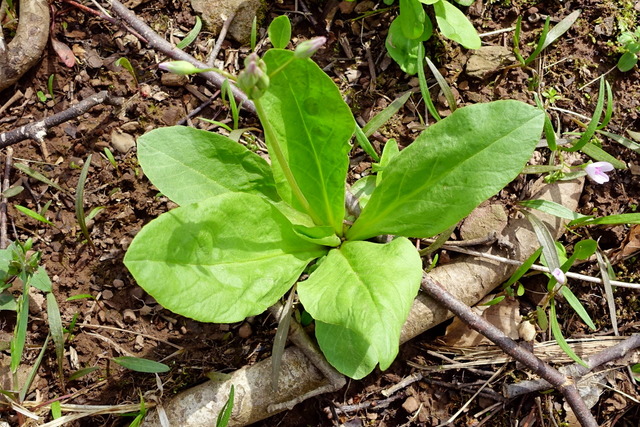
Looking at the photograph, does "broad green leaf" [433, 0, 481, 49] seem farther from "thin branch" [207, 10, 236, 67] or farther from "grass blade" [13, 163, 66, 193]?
"grass blade" [13, 163, 66, 193]

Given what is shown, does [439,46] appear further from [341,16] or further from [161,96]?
[161,96]

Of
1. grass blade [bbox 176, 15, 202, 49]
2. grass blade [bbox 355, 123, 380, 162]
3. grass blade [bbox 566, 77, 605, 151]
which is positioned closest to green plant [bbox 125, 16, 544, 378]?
grass blade [bbox 355, 123, 380, 162]

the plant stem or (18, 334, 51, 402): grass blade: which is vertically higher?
the plant stem

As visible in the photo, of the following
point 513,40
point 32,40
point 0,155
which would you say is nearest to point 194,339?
point 0,155

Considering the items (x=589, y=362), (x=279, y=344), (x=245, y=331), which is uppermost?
(x=279, y=344)

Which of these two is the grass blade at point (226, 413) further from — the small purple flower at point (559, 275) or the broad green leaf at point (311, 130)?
the small purple flower at point (559, 275)

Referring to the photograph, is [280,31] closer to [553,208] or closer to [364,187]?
[364,187]

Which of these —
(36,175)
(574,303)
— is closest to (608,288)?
(574,303)
